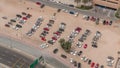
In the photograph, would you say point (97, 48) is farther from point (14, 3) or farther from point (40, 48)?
point (14, 3)

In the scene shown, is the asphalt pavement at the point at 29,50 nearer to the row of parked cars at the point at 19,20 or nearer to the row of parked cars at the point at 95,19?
the row of parked cars at the point at 19,20

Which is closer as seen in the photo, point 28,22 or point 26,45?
point 26,45

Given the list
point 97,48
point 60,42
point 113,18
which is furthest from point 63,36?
point 113,18

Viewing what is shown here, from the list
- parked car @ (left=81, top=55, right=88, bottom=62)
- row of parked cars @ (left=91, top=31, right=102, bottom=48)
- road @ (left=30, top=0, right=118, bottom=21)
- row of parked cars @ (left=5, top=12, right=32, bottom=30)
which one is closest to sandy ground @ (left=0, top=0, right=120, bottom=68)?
row of parked cars @ (left=91, top=31, right=102, bottom=48)

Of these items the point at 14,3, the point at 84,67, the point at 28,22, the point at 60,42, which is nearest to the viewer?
the point at 84,67

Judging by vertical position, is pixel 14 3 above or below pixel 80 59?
above

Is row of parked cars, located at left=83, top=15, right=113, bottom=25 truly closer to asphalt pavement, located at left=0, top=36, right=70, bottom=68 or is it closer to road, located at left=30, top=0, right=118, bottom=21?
road, located at left=30, top=0, right=118, bottom=21
